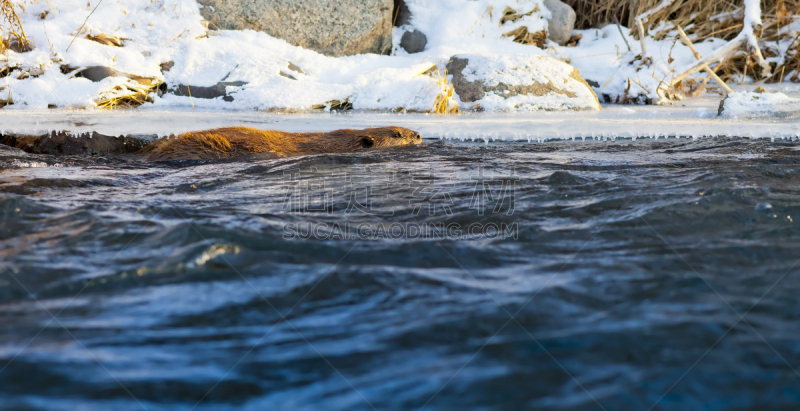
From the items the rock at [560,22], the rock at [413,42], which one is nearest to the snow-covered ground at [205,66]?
the rock at [413,42]

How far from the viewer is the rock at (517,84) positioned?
8344 millimetres

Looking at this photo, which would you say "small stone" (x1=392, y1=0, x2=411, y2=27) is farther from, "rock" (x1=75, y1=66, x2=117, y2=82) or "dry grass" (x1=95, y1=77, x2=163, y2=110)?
"rock" (x1=75, y1=66, x2=117, y2=82)

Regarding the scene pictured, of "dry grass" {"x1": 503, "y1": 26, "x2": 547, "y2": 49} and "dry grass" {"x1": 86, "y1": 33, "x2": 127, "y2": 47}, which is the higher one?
"dry grass" {"x1": 503, "y1": 26, "x2": 547, "y2": 49}

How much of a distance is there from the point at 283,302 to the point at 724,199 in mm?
2230

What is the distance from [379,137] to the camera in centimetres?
555

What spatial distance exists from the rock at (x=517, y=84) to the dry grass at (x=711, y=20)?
4.00 m

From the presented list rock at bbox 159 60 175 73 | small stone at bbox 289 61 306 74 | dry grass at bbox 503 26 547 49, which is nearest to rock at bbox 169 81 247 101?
rock at bbox 159 60 175 73

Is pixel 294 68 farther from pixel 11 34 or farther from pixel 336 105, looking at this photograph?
pixel 11 34

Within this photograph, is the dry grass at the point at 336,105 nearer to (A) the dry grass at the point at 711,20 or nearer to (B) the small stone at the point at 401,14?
(B) the small stone at the point at 401,14

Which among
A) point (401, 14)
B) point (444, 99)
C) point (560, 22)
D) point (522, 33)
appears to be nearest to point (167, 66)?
point (444, 99)

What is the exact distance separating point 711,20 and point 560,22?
3094mm

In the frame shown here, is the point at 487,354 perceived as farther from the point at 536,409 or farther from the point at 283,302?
the point at 283,302

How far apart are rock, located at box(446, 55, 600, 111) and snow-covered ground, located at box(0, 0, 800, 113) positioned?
0.53ft

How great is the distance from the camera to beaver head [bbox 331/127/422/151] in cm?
532
